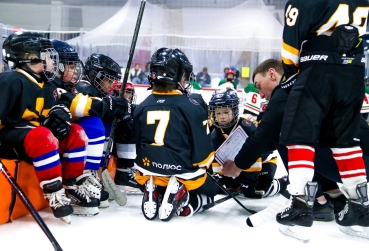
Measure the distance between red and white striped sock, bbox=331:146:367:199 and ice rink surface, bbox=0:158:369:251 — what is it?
0.21 metres

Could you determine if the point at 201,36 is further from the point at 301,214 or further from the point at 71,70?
the point at 301,214

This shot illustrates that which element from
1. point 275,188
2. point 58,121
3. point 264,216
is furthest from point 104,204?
point 275,188

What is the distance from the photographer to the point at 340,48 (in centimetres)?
170

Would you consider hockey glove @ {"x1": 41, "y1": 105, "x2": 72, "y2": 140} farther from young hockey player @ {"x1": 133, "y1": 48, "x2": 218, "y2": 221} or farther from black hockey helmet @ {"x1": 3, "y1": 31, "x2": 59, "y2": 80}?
young hockey player @ {"x1": 133, "y1": 48, "x2": 218, "y2": 221}

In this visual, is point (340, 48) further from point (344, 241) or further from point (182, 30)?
point (182, 30)

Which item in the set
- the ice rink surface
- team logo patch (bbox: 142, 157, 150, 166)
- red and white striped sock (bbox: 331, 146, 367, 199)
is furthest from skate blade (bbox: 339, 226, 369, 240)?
team logo patch (bbox: 142, 157, 150, 166)

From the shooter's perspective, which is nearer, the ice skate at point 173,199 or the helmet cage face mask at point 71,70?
the ice skate at point 173,199

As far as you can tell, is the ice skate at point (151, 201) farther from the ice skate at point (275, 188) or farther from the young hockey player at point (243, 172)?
the ice skate at point (275, 188)

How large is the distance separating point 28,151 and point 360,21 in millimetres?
1350

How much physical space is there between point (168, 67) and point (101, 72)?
1.29 ft

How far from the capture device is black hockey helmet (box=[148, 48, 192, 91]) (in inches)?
84.7

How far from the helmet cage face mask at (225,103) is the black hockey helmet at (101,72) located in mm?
521

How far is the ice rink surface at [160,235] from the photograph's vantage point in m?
1.66

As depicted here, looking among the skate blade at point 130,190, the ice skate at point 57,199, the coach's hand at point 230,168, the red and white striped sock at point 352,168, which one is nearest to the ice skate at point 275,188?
the coach's hand at point 230,168
